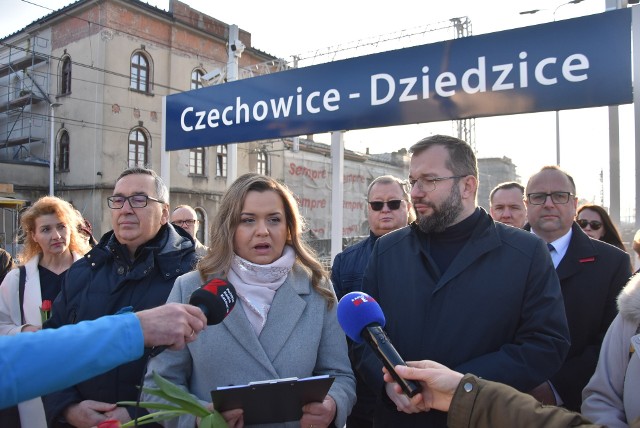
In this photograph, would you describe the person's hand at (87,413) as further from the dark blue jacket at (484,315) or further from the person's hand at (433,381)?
the person's hand at (433,381)

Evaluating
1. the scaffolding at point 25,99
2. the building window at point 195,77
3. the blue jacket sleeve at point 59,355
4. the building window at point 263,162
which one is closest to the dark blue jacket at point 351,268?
the blue jacket sleeve at point 59,355

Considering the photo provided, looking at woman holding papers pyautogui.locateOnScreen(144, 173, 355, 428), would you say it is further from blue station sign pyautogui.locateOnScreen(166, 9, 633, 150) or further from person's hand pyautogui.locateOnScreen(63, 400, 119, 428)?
blue station sign pyautogui.locateOnScreen(166, 9, 633, 150)

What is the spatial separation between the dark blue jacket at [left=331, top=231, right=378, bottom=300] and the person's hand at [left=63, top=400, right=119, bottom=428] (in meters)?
1.66

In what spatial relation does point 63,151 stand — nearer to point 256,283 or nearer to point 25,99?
point 25,99

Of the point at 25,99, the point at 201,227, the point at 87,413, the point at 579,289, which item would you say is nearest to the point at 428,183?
the point at 579,289

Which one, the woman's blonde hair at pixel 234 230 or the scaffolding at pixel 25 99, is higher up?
the scaffolding at pixel 25 99

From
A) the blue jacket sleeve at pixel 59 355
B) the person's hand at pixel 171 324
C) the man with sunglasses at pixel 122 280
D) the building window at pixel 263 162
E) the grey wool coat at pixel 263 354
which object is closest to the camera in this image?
the blue jacket sleeve at pixel 59 355

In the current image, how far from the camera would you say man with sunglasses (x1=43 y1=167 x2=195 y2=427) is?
8.92 feet

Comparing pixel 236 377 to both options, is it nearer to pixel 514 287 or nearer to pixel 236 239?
pixel 236 239

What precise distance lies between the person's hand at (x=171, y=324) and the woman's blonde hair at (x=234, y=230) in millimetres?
701

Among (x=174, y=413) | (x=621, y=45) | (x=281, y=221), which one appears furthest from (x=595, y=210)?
(x=174, y=413)

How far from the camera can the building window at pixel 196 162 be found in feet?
87.5

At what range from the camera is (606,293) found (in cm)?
291

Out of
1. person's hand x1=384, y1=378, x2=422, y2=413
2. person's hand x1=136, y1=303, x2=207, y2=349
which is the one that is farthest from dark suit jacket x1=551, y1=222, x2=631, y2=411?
person's hand x1=136, y1=303, x2=207, y2=349
